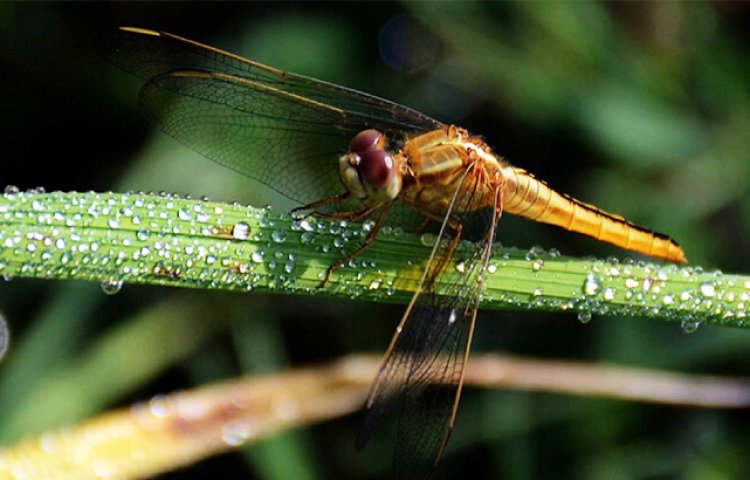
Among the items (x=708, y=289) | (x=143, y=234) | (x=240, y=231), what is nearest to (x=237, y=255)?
(x=240, y=231)

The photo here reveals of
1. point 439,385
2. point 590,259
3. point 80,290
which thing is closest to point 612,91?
point 590,259

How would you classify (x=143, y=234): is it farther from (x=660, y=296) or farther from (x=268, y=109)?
(x=660, y=296)

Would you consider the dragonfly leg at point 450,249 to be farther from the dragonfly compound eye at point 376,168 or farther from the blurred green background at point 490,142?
the blurred green background at point 490,142

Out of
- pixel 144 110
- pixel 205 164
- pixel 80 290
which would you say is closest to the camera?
pixel 144 110

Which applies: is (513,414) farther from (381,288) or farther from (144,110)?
(144,110)

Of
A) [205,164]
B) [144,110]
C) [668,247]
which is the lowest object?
[668,247]

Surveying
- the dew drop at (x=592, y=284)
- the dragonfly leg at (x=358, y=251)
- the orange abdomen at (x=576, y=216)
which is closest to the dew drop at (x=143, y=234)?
the dragonfly leg at (x=358, y=251)

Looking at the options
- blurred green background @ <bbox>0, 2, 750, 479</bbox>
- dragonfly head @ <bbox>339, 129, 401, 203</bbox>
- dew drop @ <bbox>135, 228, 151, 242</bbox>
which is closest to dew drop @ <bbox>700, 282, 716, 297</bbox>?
dragonfly head @ <bbox>339, 129, 401, 203</bbox>

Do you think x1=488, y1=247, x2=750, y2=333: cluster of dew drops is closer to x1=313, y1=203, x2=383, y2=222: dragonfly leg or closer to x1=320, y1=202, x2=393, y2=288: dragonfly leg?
x1=320, y1=202, x2=393, y2=288: dragonfly leg
